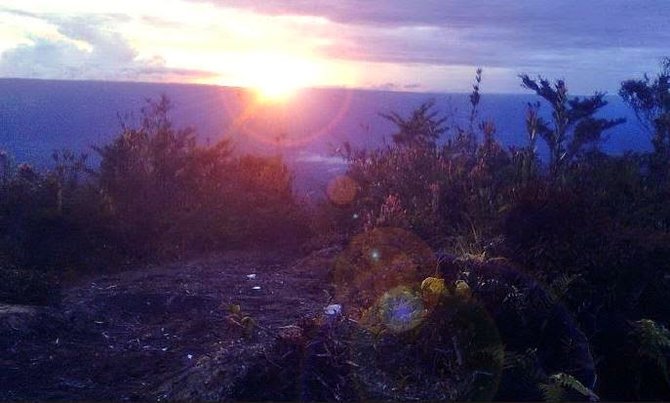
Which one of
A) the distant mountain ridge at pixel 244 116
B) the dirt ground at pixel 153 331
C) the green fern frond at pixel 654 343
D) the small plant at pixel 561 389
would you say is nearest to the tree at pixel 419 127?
the distant mountain ridge at pixel 244 116

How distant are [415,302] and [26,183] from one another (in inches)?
291

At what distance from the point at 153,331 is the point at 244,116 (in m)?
24.3

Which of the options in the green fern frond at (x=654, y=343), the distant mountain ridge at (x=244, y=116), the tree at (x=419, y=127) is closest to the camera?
the green fern frond at (x=654, y=343)

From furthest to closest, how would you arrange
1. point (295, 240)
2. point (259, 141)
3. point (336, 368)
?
point (259, 141), point (295, 240), point (336, 368)

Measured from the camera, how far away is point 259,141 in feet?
89.6

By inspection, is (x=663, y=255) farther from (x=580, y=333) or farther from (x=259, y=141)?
(x=259, y=141)

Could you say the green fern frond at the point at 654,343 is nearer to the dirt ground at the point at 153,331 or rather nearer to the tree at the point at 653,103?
the dirt ground at the point at 153,331

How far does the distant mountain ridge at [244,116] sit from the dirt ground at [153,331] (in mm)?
5735

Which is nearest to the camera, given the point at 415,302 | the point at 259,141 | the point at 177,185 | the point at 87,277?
the point at 415,302

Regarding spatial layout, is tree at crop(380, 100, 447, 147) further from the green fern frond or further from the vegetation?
the green fern frond

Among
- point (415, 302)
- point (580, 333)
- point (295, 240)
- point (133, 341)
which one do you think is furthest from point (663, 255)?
point (295, 240)

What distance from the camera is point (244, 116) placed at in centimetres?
3133

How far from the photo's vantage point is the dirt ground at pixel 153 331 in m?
6.00

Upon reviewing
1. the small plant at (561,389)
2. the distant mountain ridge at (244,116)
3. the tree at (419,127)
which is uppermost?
the tree at (419,127)
